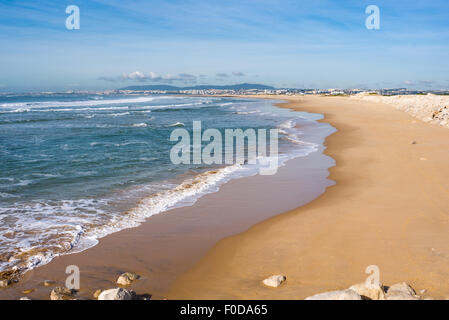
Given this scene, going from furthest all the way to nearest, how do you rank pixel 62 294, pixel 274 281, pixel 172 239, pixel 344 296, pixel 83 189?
pixel 83 189 → pixel 172 239 → pixel 274 281 → pixel 62 294 → pixel 344 296

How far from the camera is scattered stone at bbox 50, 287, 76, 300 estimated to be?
5148 mm

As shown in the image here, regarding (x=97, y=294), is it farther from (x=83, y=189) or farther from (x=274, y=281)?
(x=83, y=189)

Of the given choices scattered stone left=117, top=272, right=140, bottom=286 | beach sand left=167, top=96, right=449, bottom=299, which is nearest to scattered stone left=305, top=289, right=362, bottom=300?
beach sand left=167, top=96, right=449, bottom=299

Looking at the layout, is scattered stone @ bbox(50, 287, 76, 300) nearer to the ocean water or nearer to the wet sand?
the wet sand

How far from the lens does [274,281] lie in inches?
210

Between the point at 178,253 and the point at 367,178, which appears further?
the point at 367,178

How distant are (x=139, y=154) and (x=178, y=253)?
11770mm

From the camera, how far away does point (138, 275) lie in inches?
233

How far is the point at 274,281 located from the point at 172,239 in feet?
9.79

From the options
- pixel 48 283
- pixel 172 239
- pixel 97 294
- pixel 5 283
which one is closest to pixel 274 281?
pixel 97 294

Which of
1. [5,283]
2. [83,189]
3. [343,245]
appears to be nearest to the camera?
[5,283]

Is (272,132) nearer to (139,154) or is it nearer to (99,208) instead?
(139,154)
